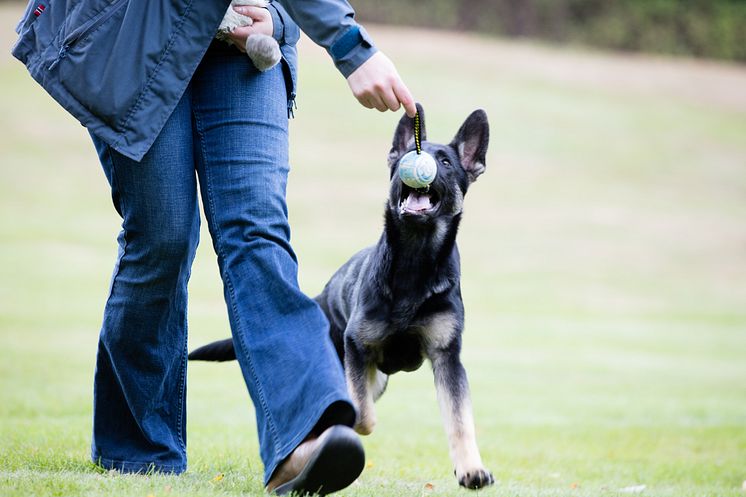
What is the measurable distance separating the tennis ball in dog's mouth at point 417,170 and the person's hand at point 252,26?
0.93 metres

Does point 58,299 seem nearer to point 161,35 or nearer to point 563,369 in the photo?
point 563,369

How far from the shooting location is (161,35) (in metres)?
3.39

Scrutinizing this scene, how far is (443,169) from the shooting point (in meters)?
4.66

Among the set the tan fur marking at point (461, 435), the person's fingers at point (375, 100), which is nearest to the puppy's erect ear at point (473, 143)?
the tan fur marking at point (461, 435)

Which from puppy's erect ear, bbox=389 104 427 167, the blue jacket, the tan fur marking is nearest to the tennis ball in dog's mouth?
puppy's erect ear, bbox=389 104 427 167

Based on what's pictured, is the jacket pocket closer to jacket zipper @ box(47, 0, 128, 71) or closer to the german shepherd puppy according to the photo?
jacket zipper @ box(47, 0, 128, 71)

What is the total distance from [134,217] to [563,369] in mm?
10187

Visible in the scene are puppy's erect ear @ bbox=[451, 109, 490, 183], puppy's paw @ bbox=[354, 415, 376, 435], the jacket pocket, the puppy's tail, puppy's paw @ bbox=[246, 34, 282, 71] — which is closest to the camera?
the jacket pocket

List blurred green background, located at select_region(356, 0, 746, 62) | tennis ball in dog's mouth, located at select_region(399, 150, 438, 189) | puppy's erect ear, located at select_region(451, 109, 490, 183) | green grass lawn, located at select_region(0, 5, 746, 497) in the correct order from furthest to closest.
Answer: blurred green background, located at select_region(356, 0, 746, 62) < green grass lawn, located at select_region(0, 5, 746, 497) < puppy's erect ear, located at select_region(451, 109, 490, 183) < tennis ball in dog's mouth, located at select_region(399, 150, 438, 189)

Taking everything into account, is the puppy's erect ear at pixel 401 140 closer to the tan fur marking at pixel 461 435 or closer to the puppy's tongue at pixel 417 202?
the puppy's tongue at pixel 417 202

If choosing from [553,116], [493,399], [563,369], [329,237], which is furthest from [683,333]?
[553,116]

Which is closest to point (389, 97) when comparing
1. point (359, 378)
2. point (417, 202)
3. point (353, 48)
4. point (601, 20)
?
point (353, 48)

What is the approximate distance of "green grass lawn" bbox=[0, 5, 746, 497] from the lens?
20.6ft

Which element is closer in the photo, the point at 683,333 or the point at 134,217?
the point at 134,217
